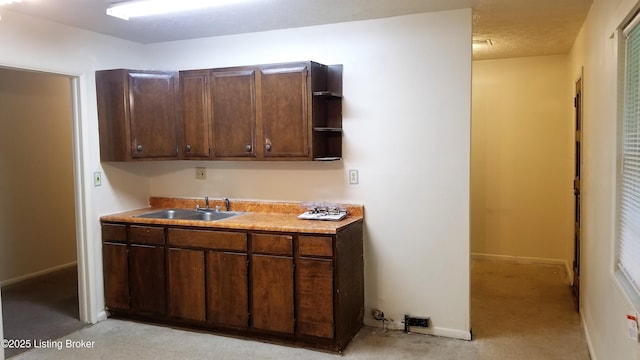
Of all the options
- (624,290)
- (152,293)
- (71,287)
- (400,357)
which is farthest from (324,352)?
(71,287)

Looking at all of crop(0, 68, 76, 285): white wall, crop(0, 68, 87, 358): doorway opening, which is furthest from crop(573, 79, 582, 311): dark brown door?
crop(0, 68, 76, 285): white wall

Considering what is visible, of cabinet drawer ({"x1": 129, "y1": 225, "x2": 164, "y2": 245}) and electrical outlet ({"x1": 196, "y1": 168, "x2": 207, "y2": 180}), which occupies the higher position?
electrical outlet ({"x1": 196, "y1": 168, "x2": 207, "y2": 180})

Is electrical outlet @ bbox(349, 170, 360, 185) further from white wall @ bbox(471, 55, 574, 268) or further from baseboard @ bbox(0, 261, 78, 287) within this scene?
baseboard @ bbox(0, 261, 78, 287)

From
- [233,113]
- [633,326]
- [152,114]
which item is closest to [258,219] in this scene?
[233,113]

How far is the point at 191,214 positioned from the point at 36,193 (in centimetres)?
217

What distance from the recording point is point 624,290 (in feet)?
7.30

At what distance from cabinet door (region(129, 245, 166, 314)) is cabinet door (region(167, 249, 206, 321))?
0.29ft

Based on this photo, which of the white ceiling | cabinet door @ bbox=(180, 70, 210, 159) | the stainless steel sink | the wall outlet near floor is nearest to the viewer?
the wall outlet near floor

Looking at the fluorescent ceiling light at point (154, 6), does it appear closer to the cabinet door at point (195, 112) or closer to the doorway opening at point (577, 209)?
the cabinet door at point (195, 112)

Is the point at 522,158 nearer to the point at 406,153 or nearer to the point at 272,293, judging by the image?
the point at 406,153

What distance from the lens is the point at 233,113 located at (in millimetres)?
3871

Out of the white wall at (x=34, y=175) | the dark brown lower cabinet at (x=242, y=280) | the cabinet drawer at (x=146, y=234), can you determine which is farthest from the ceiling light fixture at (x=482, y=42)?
the white wall at (x=34, y=175)

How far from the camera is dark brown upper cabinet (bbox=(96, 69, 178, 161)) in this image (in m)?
3.99

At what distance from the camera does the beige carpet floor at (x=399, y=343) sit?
3.37 m
